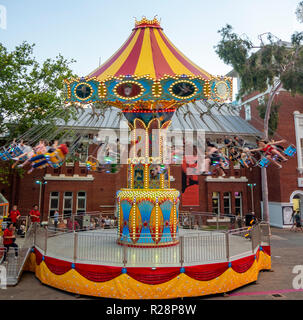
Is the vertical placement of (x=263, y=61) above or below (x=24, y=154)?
above

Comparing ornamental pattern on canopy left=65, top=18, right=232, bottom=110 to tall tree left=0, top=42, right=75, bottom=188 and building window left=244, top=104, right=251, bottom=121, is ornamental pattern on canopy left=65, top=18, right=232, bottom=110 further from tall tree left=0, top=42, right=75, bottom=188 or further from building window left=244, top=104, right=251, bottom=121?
building window left=244, top=104, right=251, bottom=121

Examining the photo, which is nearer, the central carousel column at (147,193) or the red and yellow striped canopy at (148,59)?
the red and yellow striped canopy at (148,59)

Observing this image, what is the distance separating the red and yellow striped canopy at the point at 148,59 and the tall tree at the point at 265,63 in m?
12.9

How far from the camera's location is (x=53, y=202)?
24.4 m

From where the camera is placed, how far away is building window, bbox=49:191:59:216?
79.7 feet

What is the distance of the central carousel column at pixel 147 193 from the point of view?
1132cm

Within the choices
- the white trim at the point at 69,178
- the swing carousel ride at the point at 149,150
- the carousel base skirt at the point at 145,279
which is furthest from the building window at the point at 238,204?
the carousel base skirt at the point at 145,279

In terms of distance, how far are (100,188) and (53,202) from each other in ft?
14.4

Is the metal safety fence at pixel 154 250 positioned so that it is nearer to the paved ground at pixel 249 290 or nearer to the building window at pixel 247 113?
the paved ground at pixel 249 290

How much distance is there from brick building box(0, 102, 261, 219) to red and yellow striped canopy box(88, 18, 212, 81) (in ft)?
33.0

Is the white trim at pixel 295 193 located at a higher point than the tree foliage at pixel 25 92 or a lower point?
lower

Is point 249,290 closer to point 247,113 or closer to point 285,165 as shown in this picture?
point 285,165

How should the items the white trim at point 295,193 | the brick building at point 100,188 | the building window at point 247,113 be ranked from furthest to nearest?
1. the building window at point 247,113
2. the white trim at point 295,193
3. the brick building at point 100,188

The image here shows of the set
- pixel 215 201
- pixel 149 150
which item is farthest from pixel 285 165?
pixel 149 150
